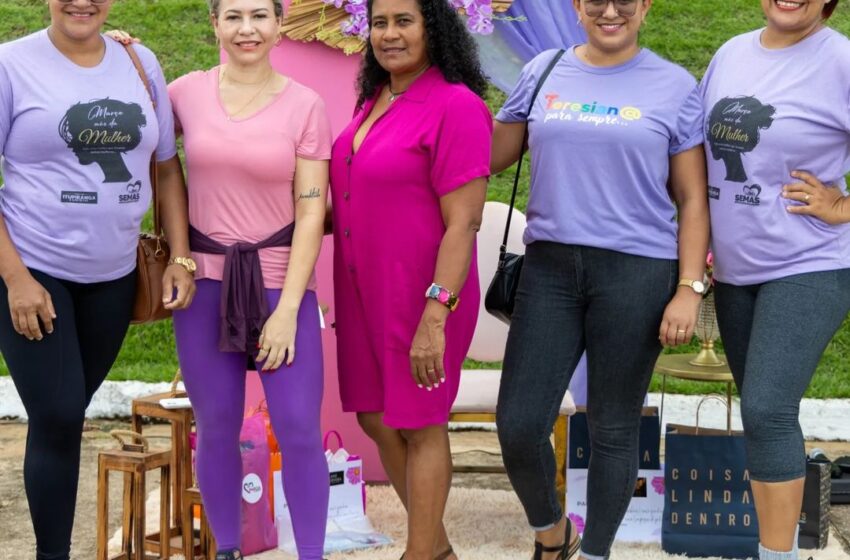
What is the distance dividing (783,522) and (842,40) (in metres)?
1.35

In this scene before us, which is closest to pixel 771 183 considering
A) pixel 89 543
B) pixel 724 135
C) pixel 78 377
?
pixel 724 135

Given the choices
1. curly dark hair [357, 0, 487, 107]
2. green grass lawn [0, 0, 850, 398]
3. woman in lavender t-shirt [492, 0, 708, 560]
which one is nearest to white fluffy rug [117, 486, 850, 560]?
woman in lavender t-shirt [492, 0, 708, 560]

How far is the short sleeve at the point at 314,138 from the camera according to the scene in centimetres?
375

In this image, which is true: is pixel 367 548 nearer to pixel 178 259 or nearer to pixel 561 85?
pixel 178 259

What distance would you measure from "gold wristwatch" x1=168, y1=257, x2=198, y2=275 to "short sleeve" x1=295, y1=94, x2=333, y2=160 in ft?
1.45

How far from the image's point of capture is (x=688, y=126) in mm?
3584

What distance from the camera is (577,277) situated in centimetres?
365

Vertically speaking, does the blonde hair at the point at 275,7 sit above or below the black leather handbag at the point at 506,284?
above

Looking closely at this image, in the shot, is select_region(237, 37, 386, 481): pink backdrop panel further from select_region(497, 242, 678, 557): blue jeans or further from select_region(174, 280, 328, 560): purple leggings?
select_region(497, 242, 678, 557): blue jeans

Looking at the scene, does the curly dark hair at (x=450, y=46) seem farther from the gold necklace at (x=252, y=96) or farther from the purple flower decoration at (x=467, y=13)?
the purple flower decoration at (x=467, y=13)

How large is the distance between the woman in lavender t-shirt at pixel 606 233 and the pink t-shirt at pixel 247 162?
0.62 meters

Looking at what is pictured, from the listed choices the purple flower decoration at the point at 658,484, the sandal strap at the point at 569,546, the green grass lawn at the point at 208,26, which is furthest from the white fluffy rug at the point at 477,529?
the green grass lawn at the point at 208,26

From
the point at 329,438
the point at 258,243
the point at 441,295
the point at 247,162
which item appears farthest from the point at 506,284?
the point at 329,438

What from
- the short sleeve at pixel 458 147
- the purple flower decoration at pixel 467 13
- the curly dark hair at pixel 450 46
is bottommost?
the short sleeve at pixel 458 147
